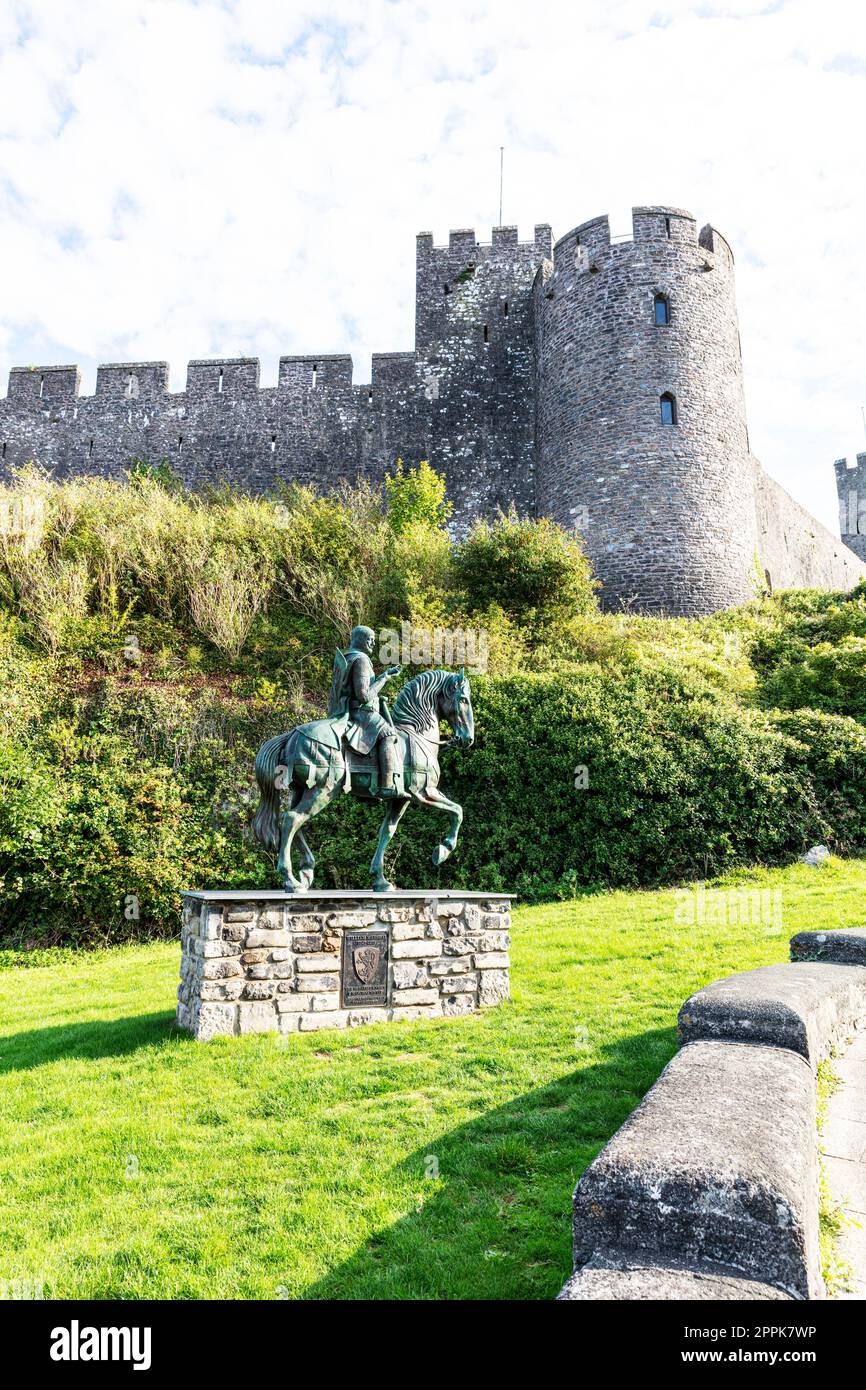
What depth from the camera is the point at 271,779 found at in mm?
6707

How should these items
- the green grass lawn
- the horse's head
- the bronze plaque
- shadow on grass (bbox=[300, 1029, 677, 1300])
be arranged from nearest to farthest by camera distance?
1. shadow on grass (bbox=[300, 1029, 677, 1300])
2. the green grass lawn
3. the bronze plaque
4. the horse's head

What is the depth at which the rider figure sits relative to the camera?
22.7 ft

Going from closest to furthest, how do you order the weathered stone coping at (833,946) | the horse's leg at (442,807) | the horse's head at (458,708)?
the weathered stone coping at (833,946)
the horse's leg at (442,807)
the horse's head at (458,708)

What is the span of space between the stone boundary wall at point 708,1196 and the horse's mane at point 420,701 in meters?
4.52

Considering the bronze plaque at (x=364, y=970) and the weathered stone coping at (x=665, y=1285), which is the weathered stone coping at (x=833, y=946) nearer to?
the bronze plaque at (x=364, y=970)

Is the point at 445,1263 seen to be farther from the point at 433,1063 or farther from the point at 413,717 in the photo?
the point at 413,717

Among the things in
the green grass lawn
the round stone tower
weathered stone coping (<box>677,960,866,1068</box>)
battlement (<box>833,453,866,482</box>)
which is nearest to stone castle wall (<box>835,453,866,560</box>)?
battlement (<box>833,453,866,482</box>)

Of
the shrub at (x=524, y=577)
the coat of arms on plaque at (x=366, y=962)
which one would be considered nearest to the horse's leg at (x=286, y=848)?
the coat of arms on plaque at (x=366, y=962)

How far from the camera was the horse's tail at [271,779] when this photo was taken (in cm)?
669

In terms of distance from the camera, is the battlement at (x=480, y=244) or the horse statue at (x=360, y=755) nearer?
the horse statue at (x=360, y=755)

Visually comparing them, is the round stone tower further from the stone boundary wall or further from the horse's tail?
the stone boundary wall

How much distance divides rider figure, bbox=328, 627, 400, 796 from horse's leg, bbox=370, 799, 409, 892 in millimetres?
323

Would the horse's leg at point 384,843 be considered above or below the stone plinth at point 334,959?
above

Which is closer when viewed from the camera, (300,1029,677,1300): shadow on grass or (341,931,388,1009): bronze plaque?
(300,1029,677,1300): shadow on grass
